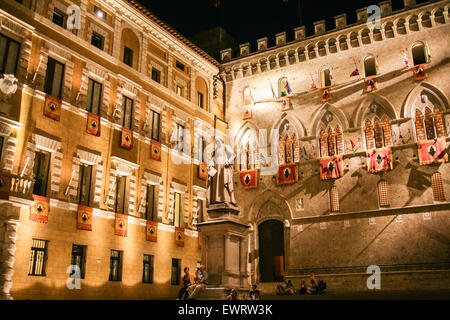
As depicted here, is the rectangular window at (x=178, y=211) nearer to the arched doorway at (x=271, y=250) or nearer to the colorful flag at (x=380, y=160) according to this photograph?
the arched doorway at (x=271, y=250)

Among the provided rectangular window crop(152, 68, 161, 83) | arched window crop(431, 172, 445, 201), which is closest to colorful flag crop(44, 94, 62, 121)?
rectangular window crop(152, 68, 161, 83)

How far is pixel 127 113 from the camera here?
24250 mm

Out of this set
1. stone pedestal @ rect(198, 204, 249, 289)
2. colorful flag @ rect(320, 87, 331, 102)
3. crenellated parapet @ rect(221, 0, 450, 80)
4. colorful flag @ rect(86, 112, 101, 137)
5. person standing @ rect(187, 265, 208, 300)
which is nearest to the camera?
person standing @ rect(187, 265, 208, 300)

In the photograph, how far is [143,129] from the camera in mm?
24703

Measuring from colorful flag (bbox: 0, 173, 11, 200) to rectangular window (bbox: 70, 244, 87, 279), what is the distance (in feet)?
13.5

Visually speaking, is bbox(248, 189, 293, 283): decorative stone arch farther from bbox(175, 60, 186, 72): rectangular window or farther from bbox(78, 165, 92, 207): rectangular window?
bbox(78, 165, 92, 207): rectangular window

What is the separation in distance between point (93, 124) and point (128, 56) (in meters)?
5.68

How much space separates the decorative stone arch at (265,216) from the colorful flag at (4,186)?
16.3 m

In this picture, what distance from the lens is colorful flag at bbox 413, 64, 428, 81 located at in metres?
25.4

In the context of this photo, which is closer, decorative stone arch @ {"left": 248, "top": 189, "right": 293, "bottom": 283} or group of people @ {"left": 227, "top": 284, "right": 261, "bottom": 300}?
group of people @ {"left": 227, "top": 284, "right": 261, "bottom": 300}

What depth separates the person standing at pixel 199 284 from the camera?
13775 mm

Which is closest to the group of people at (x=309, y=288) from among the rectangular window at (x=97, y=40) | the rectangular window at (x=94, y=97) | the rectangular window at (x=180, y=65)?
the rectangular window at (x=94, y=97)

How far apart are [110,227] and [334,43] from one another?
1866 cm

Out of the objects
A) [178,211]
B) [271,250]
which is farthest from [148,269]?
[271,250]
